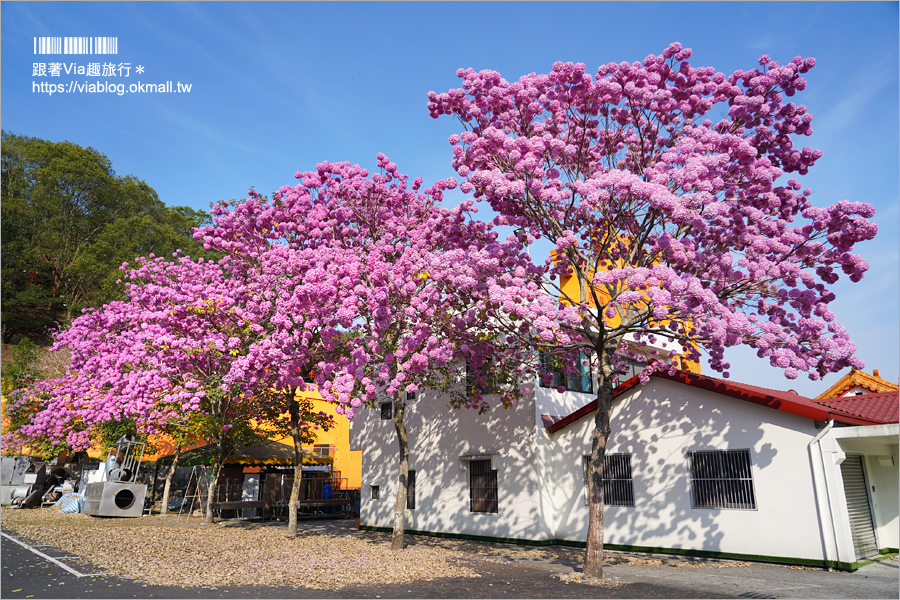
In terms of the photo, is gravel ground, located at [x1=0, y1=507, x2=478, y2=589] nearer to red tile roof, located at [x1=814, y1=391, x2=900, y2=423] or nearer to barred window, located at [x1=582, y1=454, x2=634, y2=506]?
barred window, located at [x1=582, y1=454, x2=634, y2=506]

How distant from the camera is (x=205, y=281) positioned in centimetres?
1658

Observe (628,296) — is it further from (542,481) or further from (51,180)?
(51,180)

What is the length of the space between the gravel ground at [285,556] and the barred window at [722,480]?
4.18 ft

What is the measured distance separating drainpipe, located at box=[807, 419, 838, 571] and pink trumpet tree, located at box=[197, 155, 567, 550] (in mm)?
6079

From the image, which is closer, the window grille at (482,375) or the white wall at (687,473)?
the white wall at (687,473)

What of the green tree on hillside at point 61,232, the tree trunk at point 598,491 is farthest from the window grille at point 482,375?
the green tree on hillside at point 61,232

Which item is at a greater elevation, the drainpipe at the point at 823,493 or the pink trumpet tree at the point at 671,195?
the pink trumpet tree at the point at 671,195

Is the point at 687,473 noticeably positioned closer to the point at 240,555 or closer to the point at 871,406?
the point at 871,406

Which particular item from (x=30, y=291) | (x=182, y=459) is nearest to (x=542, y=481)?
(x=182, y=459)

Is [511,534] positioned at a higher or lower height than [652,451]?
lower

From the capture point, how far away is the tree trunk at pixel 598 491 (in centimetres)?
1049

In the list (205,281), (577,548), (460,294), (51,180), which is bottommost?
(577,548)

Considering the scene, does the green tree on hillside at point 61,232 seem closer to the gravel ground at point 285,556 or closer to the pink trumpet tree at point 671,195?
the gravel ground at point 285,556

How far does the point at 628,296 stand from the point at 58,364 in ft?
102
